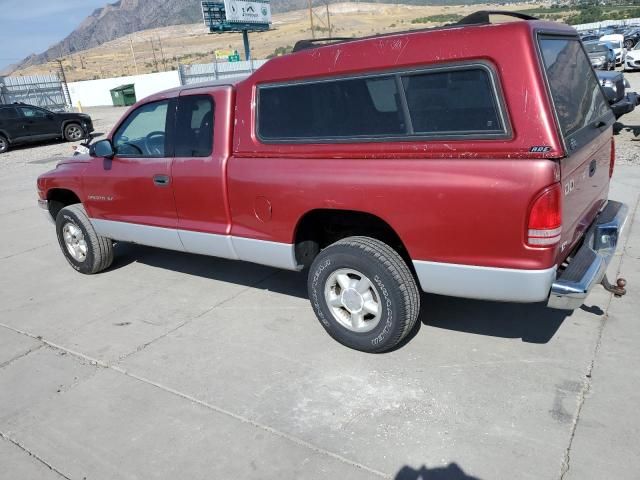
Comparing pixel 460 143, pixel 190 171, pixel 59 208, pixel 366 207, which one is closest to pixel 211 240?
pixel 190 171

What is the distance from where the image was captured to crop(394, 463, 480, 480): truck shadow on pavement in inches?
99.8

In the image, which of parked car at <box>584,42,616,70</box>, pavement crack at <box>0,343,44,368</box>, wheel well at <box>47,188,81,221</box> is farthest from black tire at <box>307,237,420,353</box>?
parked car at <box>584,42,616,70</box>

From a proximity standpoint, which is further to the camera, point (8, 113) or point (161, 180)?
point (8, 113)

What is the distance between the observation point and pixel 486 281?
2977 mm

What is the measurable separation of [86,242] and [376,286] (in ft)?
11.3

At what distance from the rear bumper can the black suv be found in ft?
54.5

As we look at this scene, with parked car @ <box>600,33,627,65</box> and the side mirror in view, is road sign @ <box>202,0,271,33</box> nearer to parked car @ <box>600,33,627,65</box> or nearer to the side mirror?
parked car @ <box>600,33,627,65</box>

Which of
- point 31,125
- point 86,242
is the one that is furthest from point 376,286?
point 31,125

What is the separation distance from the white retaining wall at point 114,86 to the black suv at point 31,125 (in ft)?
48.0

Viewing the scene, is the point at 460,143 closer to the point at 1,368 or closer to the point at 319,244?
the point at 319,244

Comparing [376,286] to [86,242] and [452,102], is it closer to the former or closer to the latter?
[452,102]

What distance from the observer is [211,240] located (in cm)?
422

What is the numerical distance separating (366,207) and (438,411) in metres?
1.25

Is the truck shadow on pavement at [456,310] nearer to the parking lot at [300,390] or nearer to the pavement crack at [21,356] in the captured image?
the parking lot at [300,390]
